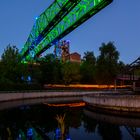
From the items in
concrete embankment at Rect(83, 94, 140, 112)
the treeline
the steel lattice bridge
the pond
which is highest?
the steel lattice bridge

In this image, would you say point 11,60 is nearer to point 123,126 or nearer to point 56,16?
point 56,16

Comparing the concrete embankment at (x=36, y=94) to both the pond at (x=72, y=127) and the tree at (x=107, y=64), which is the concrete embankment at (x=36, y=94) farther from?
the tree at (x=107, y=64)

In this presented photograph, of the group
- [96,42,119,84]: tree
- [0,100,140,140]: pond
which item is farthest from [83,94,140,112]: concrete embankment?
[96,42,119,84]: tree

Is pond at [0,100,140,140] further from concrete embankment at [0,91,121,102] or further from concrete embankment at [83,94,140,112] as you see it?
concrete embankment at [0,91,121,102]

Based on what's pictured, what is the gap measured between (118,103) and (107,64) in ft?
186

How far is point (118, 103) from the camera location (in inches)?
1248

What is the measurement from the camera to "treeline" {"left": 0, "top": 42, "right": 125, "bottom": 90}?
61281mm

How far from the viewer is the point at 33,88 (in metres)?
60.2

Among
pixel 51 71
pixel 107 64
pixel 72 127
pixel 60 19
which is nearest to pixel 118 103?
pixel 72 127

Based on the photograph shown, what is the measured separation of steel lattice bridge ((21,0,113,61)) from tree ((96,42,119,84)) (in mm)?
18240

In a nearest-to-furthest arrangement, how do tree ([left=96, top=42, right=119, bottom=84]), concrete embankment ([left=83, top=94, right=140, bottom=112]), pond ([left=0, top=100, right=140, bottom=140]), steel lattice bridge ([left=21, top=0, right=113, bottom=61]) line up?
pond ([left=0, top=100, right=140, bottom=140]), concrete embankment ([left=83, top=94, right=140, bottom=112]), steel lattice bridge ([left=21, top=0, right=113, bottom=61]), tree ([left=96, top=42, right=119, bottom=84])

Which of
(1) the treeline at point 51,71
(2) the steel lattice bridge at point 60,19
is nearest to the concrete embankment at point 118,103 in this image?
(2) the steel lattice bridge at point 60,19

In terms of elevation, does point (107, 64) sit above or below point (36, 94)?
above

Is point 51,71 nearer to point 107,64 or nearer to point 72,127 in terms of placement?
point 107,64
